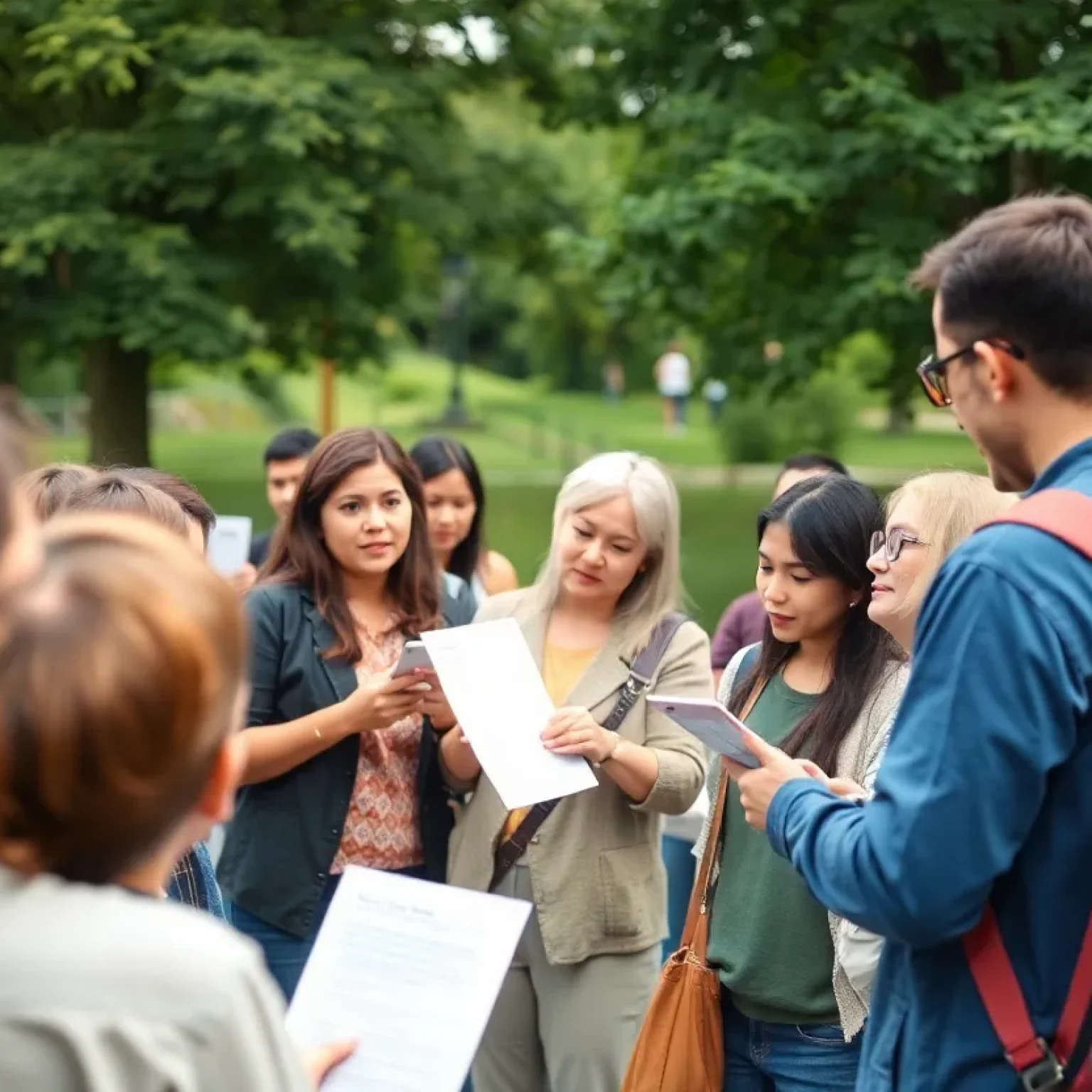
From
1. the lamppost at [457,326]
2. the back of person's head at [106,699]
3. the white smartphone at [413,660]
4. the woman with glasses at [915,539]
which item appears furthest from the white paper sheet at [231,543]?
the lamppost at [457,326]

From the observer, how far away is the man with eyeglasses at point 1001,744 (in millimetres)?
2107

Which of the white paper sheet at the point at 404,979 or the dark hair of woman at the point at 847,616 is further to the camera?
the dark hair of woman at the point at 847,616

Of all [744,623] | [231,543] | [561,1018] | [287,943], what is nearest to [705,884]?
[561,1018]

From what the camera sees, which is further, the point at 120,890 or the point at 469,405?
the point at 469,405

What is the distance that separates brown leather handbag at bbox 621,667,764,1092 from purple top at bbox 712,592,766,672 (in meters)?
2.46

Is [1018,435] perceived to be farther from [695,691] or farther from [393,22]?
[393,22]

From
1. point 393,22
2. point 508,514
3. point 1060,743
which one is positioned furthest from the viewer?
point 508,514

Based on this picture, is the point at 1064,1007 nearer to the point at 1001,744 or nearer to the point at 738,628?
the point at 1001,744

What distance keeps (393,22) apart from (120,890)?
1535 cm

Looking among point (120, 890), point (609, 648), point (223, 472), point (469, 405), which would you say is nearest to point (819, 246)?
point (609, 648)

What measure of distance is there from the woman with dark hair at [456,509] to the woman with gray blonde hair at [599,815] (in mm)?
1927

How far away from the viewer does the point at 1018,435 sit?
2254 mm

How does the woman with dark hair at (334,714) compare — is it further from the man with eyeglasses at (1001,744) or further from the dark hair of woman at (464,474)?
the man with eyeglasses at (1001,744)

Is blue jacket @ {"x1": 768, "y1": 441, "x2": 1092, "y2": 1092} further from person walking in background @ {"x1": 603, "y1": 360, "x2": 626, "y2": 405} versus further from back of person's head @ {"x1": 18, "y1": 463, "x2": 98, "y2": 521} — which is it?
person walking in background @ {"x1": 603, "y1": 360, "x2": 626, "y2": 405}
